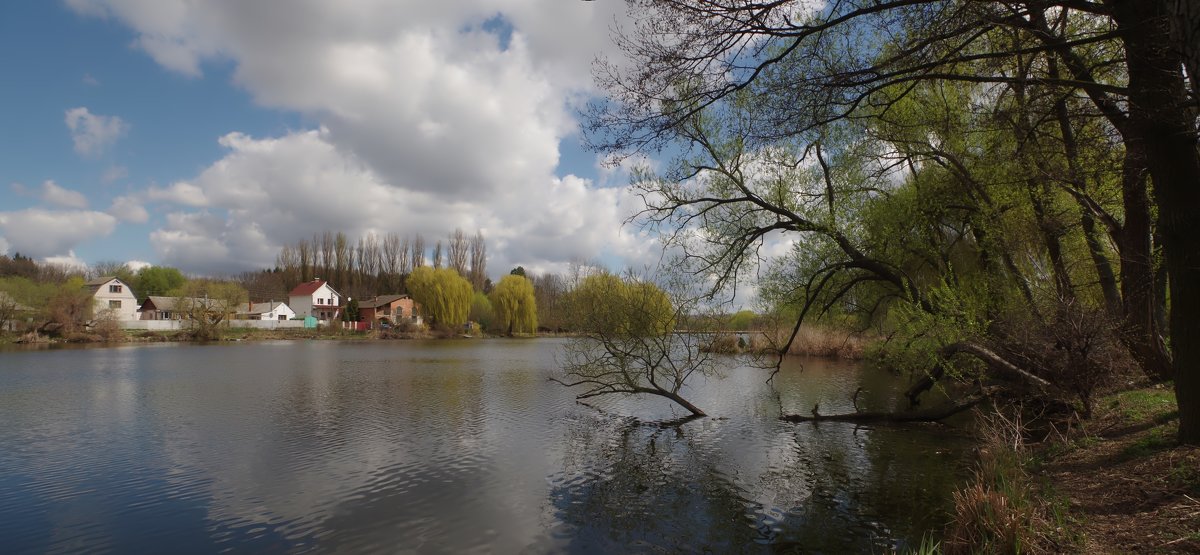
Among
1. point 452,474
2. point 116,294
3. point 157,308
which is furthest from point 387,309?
point 452,474

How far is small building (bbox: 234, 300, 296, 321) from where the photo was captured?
72.0m

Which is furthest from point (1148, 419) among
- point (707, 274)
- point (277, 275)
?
point (277, 275)

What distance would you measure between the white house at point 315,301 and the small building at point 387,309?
10.9 ft

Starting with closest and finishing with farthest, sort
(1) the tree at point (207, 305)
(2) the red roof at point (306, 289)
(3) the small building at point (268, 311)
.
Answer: (1) the tree at point (207, 305), (3) the small building at point (268, 311), (2) the red roof at point (306, 289)

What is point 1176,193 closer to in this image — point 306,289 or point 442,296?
point 442,296

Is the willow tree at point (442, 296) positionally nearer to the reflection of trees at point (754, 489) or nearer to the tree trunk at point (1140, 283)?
the reflection of trees at point (754, 489)

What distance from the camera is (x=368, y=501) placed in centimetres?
872

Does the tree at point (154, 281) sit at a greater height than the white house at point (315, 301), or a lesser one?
greater

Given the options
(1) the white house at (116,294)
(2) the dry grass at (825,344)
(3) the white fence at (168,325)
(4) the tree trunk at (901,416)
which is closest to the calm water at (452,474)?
(4) the tree trunk at (901,416)

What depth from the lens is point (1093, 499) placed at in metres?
5.96

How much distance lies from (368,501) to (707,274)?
854 centimetres

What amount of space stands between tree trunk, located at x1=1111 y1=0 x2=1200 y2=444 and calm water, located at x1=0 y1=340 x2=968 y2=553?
3129 mm

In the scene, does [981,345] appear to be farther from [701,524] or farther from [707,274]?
[701,524]

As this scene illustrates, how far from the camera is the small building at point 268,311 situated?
72.0 metres
